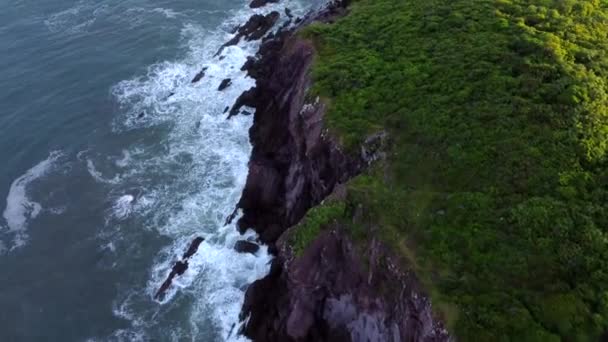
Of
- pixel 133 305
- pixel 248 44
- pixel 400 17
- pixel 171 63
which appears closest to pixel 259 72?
pixel 248 44

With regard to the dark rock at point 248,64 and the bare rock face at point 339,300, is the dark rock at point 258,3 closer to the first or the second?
the dark rock at point 248,64

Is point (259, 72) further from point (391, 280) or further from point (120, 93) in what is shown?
point (391, 280)

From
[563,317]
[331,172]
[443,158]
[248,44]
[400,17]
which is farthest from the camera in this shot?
[248,44]

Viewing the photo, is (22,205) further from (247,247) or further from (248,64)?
(248,64)

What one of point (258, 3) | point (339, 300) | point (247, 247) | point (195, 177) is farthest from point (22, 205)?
point (258, 3)

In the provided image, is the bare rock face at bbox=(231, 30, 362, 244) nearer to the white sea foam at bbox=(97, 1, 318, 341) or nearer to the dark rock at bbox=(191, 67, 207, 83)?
the white sea foam at bbox=(97, 1, 318, 341)

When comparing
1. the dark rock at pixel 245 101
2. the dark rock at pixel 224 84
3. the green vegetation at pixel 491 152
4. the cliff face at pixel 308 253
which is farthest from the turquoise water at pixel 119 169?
the green vegetation at pixel 491 152

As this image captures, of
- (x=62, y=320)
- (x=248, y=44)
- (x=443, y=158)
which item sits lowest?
(x=62, y=320)
